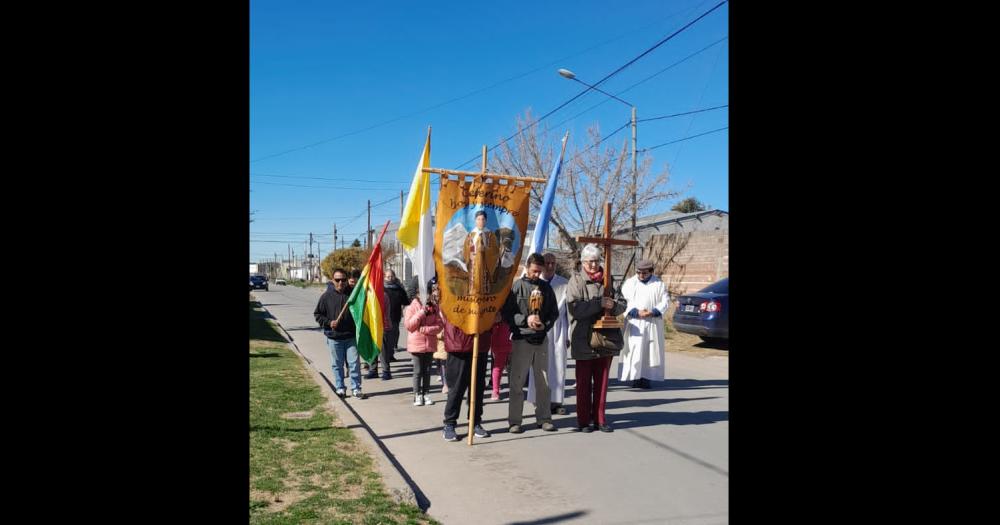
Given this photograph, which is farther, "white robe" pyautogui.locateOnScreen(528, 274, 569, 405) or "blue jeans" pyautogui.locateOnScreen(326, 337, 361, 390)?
"blue jeans" pyautogui.locateOnScreen(326, 337, 361, 390)

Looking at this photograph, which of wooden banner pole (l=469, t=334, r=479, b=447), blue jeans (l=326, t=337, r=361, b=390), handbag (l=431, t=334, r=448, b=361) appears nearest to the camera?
wooden banner pole (l=469, t=334, r=479, b=447)

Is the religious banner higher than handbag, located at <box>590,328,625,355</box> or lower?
higher

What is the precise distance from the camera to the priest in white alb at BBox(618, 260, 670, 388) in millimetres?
10430

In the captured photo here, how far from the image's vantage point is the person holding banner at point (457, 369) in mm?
7215

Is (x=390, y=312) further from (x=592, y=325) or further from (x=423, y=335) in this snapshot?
(x=592, y=325)

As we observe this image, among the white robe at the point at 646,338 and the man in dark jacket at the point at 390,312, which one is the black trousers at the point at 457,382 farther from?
the man in dark jacket at the point at 390,312

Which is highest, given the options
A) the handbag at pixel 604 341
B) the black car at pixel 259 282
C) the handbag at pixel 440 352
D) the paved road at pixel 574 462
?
the black car at pixel 259 282

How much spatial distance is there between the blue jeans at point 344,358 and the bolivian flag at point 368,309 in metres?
0.13

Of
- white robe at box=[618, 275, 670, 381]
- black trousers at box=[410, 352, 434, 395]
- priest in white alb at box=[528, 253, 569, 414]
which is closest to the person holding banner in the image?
priest in white alb at box=[528, 253, 569, 414]

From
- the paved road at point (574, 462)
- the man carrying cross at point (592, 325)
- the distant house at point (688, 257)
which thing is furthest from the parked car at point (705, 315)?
the man carrying cross at point (592, 325)

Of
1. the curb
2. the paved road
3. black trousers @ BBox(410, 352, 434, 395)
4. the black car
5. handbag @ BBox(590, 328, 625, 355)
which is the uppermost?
the black car

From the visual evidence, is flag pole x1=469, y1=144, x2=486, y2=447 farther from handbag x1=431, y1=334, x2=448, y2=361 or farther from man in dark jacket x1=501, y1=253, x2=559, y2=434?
handbag x1=431, y1=334, x2=448, y2=361

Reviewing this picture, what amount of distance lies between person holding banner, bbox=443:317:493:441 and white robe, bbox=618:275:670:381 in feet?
12.1
